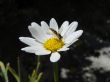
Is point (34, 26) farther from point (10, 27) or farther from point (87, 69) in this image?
point (87, 69)

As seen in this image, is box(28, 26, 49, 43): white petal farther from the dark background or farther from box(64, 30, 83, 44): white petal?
the dark background

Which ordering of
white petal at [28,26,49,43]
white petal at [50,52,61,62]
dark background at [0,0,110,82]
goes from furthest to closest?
dark background at [0,0,110,82]
white petal at [28,26,49,43]
white petal at [50,52,61,62]

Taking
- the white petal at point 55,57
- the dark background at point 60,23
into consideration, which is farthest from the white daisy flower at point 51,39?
the dark background at point 60,23

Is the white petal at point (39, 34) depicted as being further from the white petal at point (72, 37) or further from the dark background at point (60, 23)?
the dark background at point (60, 23)

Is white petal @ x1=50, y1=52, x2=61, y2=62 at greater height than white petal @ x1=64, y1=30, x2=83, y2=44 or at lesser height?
lesser

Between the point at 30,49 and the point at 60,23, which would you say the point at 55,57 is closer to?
the point at 30,49

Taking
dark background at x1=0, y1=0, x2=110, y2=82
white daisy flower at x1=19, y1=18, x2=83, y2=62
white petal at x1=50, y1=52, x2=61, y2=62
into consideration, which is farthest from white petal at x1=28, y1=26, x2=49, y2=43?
dark background at x1=0, y1=0, x2=110, y2=82
